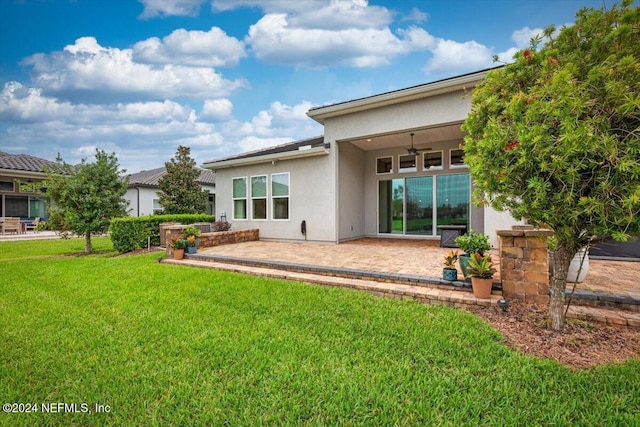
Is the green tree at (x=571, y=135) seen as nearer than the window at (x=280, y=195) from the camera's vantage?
Yes

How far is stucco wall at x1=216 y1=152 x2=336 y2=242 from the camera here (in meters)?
10.1

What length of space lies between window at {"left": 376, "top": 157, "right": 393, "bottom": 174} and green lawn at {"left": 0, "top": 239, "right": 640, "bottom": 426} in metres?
8.28

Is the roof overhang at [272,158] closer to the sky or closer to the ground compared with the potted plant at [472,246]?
closer to the sky

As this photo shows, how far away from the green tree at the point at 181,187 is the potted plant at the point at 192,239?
1006 centimetres

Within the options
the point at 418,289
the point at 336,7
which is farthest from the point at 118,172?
the point at 418,289

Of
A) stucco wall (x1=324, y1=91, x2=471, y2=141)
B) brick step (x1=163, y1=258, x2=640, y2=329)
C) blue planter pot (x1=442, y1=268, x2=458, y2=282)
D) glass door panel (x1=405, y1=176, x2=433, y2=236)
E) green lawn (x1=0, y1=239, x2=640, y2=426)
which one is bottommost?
A: green lawn (x1=0, y1=239, x2=640, y2=426)

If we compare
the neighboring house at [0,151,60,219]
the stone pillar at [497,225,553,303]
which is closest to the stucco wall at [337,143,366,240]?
the stone pillar at [497,225,553,303]

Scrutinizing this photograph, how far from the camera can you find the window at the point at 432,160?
35.7 ft

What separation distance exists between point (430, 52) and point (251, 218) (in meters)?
10.2

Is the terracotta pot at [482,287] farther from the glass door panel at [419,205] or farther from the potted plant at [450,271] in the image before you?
the glass door panel at [419,205]

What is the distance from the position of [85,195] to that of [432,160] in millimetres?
13171

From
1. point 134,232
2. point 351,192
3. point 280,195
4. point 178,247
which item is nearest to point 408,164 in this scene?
point 351,192

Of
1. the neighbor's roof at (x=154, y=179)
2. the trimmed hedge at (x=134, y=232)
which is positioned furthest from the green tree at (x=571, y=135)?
the neighbor's roof at (x=154, y=179)

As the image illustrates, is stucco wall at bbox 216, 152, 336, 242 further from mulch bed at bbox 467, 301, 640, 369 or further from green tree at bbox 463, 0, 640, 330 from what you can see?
green tree at bbox 463, 0, 640, 330
